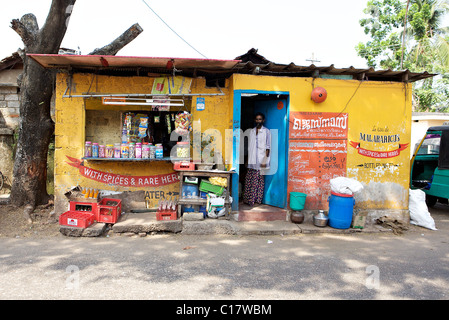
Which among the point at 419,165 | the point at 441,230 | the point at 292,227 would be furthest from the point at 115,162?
the point at 419,165

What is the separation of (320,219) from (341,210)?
0.45 metres

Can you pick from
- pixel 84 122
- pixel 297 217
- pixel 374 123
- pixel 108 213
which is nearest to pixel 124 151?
pixel 84 122

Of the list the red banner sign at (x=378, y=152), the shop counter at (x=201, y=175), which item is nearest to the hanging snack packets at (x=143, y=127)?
the shop counter at (x=201, y=175)

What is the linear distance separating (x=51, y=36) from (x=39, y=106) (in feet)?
5.03

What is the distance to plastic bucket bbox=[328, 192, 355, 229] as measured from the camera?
6.06 metres

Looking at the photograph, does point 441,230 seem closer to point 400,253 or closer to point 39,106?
point 400,253

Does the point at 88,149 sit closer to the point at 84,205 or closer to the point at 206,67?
the point at 84,205

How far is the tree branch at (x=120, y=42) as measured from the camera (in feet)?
23.5

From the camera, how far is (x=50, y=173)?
8.35m

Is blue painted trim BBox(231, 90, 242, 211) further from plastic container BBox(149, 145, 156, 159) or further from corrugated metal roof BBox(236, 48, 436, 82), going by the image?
plastic container BBox(149, 145, 156, 159)

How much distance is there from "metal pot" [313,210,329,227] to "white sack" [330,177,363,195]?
0.58 meters

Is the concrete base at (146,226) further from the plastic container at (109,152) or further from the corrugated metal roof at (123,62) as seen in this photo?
the corrugated metal roof at (123,62)

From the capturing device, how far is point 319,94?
6348 mm

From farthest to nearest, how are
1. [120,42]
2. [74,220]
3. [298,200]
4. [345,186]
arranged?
[120,42] < [298,200] < [345,186] < [74,220]
